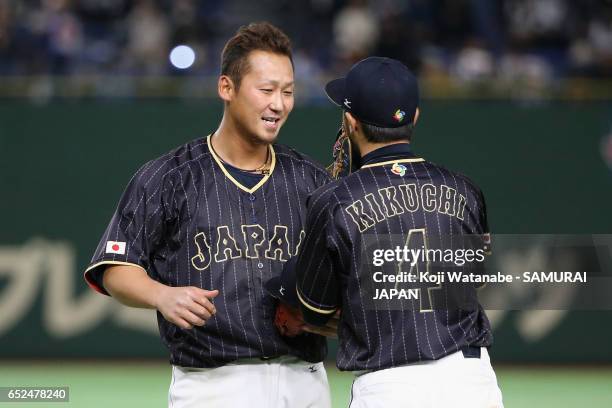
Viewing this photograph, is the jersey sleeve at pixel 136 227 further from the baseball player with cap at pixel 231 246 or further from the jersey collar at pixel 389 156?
the jersey collar at pixel 389 156

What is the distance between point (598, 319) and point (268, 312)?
24.9 feet

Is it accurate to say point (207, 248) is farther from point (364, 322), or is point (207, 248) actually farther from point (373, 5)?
point (373, 5)

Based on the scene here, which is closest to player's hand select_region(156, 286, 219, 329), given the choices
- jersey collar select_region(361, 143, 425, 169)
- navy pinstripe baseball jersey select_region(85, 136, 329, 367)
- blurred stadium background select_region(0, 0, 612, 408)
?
navy pinstripe baseball jersey select_region(85, 136, 329, 367)

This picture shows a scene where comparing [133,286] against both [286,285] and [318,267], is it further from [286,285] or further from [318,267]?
[318,267]

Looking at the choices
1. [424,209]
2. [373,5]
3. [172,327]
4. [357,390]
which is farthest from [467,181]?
[373,5]

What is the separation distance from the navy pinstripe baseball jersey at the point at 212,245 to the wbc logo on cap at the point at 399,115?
2.78ft

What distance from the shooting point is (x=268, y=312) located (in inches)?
183

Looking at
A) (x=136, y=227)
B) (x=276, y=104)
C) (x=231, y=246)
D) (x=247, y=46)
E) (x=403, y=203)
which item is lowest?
(x=403, y=203)

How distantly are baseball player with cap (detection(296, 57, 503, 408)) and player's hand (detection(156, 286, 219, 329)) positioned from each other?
41cm

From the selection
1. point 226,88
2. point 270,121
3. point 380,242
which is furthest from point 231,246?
point 380,242

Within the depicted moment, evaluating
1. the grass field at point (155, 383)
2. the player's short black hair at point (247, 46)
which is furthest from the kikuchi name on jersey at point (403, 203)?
the grass field at point (155, 383)

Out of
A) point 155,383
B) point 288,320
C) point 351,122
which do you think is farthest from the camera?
point 155,383

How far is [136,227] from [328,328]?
1023mm

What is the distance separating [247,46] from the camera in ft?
15.8
